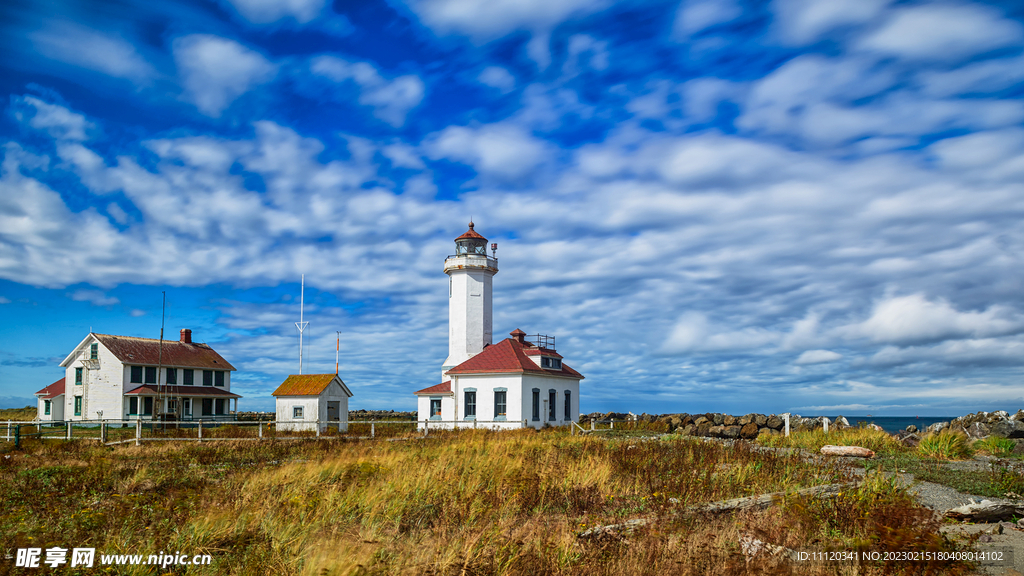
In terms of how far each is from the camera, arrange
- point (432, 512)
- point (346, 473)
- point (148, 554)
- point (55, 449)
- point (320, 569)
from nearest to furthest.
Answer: point (320, 569) < point (148, 554) < point (432, 512) < point (346, 473) < point (55, 449)

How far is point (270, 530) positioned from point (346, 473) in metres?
4.77

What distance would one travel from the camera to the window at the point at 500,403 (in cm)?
3325

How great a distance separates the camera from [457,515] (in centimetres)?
850

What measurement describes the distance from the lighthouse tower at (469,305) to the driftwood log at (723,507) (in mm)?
27787

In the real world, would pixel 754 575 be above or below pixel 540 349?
below

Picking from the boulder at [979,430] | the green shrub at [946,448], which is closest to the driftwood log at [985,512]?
the green shrub at [946,448]

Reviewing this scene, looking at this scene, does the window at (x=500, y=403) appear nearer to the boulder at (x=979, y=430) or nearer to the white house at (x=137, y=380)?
the boulder at (x=979, y=430)

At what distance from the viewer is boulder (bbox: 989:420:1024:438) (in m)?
23.6

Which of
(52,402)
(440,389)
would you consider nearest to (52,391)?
(52,402)

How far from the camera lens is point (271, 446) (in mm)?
21250

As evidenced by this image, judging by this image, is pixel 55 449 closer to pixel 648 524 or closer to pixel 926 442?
pixel 648 524

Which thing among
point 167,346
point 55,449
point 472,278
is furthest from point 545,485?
point 167,346

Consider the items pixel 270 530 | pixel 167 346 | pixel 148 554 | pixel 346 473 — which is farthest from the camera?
pixel 167 346

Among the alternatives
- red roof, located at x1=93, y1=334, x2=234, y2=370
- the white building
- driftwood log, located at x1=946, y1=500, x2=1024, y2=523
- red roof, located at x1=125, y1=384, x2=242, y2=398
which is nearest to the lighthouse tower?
the white building
